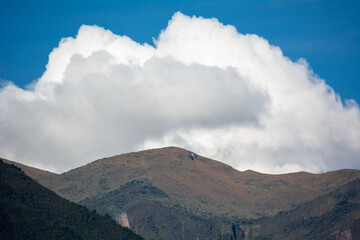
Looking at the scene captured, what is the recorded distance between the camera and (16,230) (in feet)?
653

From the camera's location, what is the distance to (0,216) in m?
199

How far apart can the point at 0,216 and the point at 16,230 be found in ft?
23.3
